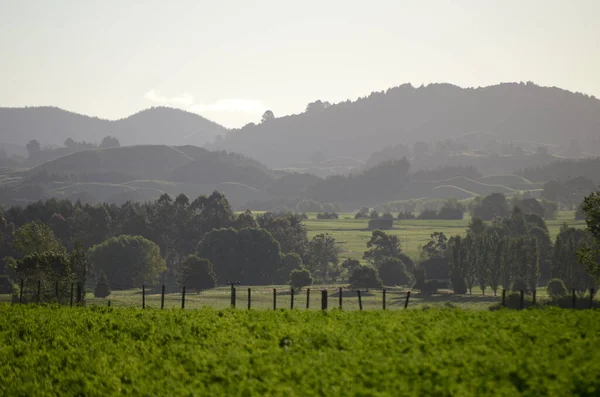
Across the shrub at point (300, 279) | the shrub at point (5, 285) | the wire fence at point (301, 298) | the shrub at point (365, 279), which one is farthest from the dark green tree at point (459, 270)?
the shrub at point (5, 285)

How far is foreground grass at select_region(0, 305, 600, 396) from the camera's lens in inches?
1054

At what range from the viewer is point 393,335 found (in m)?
34.0

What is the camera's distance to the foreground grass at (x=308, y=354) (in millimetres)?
26766

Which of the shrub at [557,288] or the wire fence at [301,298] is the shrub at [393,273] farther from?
the shrub at [557,288]

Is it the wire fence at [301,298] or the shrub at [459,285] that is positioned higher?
the shrub at [459,285]

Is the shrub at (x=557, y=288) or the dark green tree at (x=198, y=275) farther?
the dark green tree at (x=198, y=275)

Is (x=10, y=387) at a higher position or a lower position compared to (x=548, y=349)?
lower

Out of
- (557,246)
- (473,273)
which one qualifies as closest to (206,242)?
(473,273)

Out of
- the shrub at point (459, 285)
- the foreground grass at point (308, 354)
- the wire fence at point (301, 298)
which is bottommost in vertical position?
the wire fence at point (301, 298)

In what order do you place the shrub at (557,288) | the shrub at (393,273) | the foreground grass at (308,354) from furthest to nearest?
the shrub at (393,273)
the shrub at (557,288)
the foreground grass at (308,354)

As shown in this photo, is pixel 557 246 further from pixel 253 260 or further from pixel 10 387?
pixel 10 387

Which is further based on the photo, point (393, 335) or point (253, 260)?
point (253, 260)

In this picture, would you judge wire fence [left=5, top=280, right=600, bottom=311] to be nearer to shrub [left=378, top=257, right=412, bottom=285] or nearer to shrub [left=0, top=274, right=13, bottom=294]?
shrub [left=378, top=257, right=412, bottom=285]

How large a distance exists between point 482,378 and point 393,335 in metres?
7.66
